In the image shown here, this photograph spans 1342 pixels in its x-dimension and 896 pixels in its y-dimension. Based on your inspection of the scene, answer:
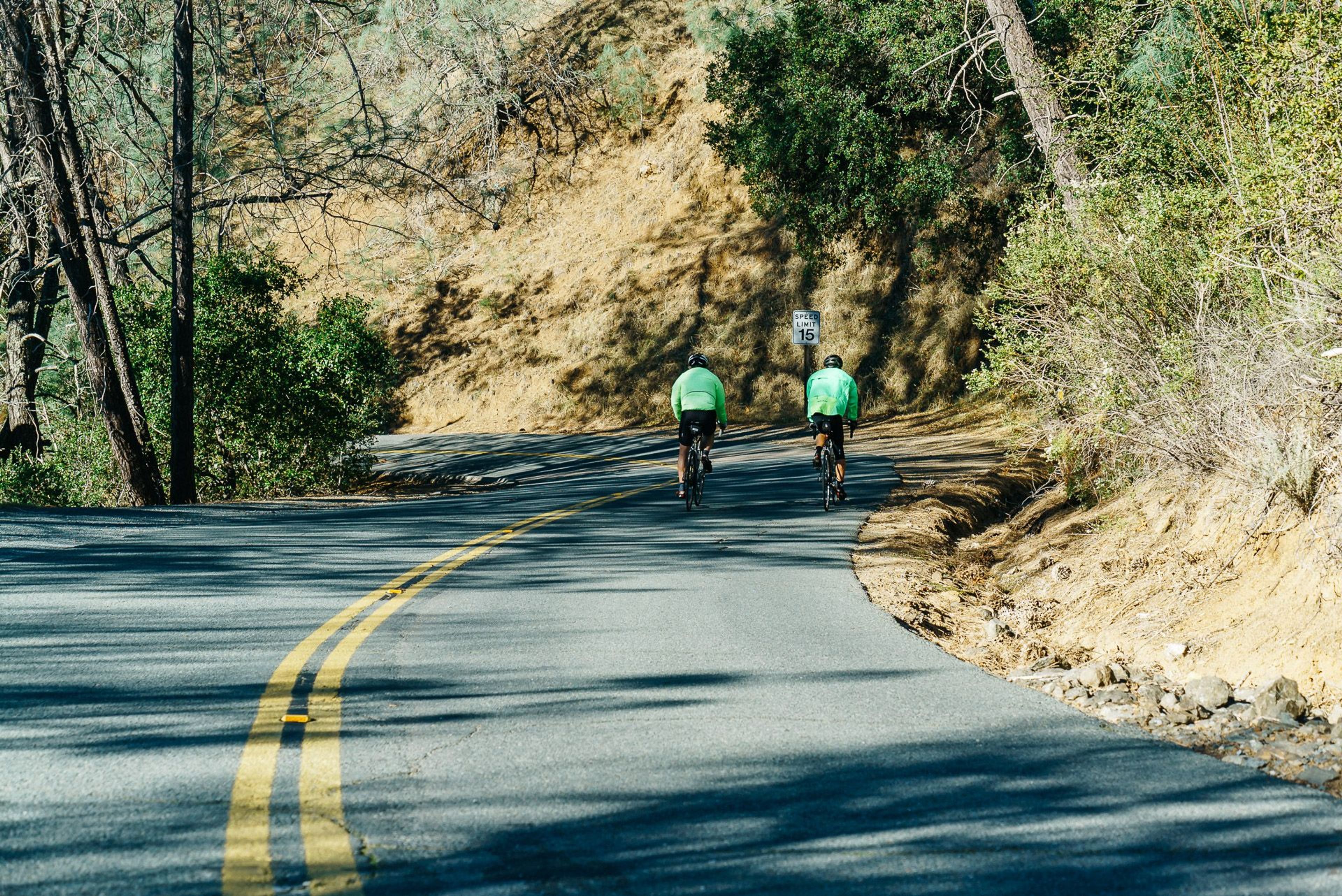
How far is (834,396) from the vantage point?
1562 cm

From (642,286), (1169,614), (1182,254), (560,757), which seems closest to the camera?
(560,757)

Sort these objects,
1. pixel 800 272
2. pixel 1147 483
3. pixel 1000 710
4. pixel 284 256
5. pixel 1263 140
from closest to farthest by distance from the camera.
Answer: pixel 1000 710 → pixel 1263 140 → pixel 1147 483 → pixel 800 272 → pixel 284 256

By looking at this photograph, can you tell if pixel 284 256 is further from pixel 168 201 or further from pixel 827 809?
pixel 827 809

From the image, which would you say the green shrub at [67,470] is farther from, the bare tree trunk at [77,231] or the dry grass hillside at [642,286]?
the dry grass hillside at [642,286]

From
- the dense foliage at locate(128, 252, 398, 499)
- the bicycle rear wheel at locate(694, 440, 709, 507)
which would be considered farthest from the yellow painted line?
the bicycle rear wheel at locate(694, 440, 709, 507)

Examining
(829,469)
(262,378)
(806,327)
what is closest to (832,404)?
(829,469)

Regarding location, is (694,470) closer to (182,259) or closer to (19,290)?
(182,259)

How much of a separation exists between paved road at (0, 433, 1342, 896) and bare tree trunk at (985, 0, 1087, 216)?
26.2 ft

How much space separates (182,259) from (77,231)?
158cm

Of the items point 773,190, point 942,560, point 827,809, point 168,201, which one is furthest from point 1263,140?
point 773,190

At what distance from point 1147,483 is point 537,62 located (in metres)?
36.4

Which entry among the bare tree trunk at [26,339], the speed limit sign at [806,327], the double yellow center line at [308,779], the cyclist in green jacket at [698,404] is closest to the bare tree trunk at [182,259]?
the bare tree trunk at [26,339]

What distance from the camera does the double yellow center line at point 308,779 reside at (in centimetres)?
405

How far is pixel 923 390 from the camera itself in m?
37.3
